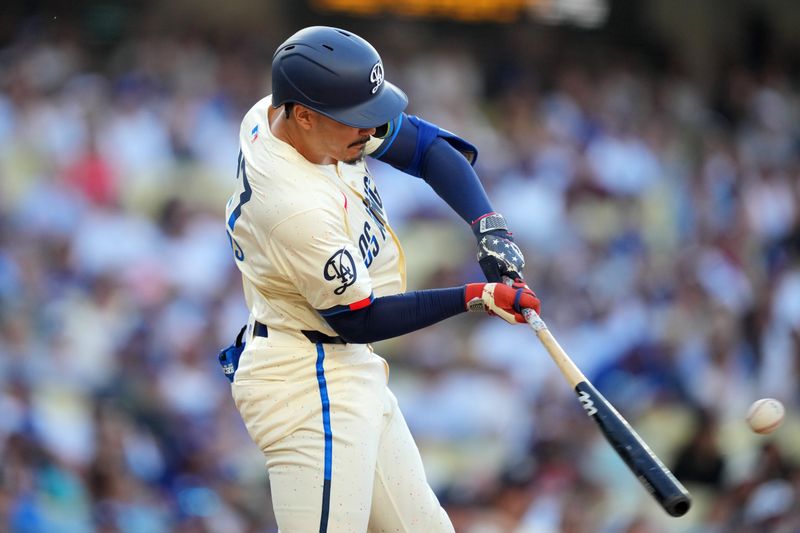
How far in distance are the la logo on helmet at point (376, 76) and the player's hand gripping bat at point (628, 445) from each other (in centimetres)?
76

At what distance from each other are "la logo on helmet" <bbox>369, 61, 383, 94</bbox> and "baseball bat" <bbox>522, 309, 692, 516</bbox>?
2.52 ft

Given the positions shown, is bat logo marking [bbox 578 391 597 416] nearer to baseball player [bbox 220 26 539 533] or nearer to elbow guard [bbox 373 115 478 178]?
baseball player [bbox 220 26 539 533]

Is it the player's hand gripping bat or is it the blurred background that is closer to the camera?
the player's hand gripping bat

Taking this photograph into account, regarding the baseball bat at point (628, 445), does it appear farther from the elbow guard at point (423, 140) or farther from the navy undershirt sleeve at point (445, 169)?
the elbow guard at point (423, 140)

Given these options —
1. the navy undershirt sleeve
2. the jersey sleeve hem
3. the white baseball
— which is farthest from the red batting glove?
the white baseball

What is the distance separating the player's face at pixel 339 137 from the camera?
331 centimetres

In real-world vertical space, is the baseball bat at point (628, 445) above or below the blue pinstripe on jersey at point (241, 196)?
below

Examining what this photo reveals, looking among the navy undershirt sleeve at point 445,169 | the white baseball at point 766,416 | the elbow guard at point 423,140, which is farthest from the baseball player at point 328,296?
the white baseball at point 766,416

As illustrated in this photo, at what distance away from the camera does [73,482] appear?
20.4ft

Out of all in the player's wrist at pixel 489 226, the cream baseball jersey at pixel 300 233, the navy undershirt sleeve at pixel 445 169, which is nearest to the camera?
the cream baseball jersey at pixel 300 233

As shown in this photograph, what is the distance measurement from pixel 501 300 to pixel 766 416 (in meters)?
1.59

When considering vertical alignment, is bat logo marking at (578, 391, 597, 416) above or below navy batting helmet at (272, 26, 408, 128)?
below

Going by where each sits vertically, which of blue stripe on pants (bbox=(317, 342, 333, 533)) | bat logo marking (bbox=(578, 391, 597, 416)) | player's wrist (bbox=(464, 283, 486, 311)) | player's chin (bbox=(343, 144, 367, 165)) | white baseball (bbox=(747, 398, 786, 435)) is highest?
player's chin (bbox=(343, 144, 367, 165))

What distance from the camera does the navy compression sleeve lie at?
129 inches
